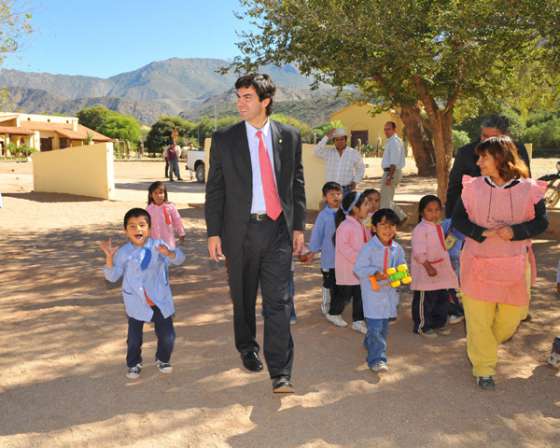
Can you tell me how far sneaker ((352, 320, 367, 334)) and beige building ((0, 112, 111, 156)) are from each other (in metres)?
52.1

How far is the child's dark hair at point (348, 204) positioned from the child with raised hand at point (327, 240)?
5.1 inches

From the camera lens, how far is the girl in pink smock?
3.63 meters

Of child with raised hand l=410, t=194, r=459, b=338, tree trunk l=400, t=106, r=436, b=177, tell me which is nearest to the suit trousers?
child with raised hand l=410, t=194, r=459, b=338

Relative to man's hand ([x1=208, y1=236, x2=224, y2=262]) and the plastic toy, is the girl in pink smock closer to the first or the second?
the plastic toy

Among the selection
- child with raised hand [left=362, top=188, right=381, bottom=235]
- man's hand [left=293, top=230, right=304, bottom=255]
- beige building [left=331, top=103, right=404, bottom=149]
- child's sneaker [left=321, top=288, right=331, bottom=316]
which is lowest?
child's sneaker [left=321, top=288, right=331, bottom=316]

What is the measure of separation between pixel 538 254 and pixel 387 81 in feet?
16.0

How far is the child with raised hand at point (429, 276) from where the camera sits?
498 cm

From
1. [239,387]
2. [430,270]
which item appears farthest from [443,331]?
[239,387]

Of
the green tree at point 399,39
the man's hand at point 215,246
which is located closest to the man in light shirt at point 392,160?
the green tree at point 399,39

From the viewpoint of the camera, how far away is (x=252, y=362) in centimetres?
404

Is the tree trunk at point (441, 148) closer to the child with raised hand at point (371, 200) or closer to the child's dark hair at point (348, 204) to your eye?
the child with raised hand at point (371, 200)

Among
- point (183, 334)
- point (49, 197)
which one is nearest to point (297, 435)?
point (183, 334)

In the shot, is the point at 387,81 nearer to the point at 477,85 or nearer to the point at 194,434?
the point at 477,85

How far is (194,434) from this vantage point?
10.5 feet
